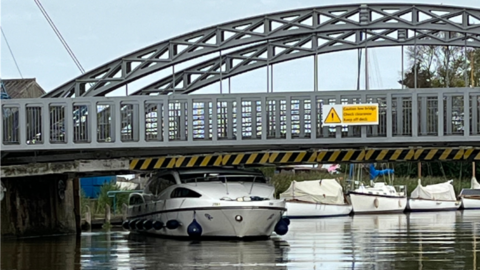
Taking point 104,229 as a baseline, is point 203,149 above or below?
above

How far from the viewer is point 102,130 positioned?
1080 inches

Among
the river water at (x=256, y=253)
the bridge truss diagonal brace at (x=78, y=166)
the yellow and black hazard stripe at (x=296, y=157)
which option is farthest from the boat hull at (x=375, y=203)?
the bridge truss diagonal brace at (x=78, y=166)

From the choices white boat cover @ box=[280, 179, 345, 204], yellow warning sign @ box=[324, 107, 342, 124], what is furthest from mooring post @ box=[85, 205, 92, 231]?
yellow warning sign @ box=[324, 107, 342, 124]

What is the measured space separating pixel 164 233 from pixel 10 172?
4.96 m

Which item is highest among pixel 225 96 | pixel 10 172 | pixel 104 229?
pixel 225 96

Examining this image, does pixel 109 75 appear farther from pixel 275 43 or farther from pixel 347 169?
pixel 347 169

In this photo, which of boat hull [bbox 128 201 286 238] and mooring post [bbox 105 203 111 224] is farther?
mooring post [bbox 105 203 111 224]

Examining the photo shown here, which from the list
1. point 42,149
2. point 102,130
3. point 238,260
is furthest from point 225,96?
point 238,260

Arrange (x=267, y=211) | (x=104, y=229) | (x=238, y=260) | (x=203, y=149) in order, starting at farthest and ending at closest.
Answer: (x=104, y=229) → (x=203, y=149) → (x=267, y=211) → (x=238, y=260)

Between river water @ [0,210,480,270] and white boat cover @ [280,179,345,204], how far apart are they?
2124cm

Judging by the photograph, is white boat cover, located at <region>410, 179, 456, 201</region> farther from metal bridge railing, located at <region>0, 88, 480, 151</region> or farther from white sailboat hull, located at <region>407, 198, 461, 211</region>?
metal bridge railing, located at <region>0, 88, 480, 151</region>

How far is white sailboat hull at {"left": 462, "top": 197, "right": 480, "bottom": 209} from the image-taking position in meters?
62.6

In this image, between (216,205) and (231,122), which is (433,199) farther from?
(216,205)

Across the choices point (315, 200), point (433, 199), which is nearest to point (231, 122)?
point (315, 200)
